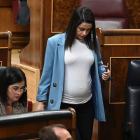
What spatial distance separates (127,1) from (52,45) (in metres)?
0.78

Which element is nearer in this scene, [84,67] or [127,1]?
[84,67]

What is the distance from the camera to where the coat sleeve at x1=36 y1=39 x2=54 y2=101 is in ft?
3.50

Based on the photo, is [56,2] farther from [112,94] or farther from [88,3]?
[112,94]

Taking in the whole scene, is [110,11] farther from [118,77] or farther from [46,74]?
[46,74]

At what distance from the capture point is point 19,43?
2.60 m

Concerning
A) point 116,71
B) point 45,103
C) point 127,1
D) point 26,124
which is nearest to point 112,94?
point 116,71

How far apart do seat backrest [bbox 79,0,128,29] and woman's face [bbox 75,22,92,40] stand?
1.99ft

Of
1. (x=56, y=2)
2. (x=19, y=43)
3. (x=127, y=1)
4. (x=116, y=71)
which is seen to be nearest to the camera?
(x=116, y=71)

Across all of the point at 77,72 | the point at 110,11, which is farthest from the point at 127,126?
the point at 110,11

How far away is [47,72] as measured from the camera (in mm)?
1074

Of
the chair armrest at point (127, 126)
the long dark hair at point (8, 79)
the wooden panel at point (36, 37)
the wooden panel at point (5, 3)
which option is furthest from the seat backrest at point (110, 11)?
the wooden panel at point (5, 3)

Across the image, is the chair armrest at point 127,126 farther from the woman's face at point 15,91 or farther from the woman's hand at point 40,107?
the woman's face at point 15,91

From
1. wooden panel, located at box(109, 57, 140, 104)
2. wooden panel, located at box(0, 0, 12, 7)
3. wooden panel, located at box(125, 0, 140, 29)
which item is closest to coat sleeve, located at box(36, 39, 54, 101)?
wooden panel, located at box(109, 57, 140, 104)

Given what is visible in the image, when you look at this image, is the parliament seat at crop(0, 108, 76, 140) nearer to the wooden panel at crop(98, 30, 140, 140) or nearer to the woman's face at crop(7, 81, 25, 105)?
the woman's face at crop(7, 81, 25, 105)
